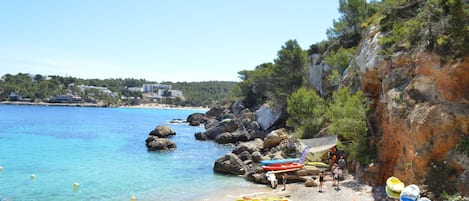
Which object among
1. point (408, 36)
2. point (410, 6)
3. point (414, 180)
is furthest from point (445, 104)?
point (410, 6)

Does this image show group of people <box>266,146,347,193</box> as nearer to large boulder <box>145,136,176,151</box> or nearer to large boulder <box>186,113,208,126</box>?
large boulder <box>145,136,176,151</box>

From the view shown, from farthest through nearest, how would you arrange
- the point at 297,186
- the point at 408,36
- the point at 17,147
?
the point at 17,147 < the point at 297,186 < the point at 408,36

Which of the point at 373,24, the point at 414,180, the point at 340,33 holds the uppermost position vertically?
the point at 340,33

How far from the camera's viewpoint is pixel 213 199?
2306 centimetres

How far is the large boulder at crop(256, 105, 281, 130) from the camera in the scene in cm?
5728

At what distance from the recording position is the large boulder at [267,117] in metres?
57.3

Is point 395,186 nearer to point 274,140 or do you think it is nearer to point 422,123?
point 422,123

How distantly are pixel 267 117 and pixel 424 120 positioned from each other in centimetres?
4220

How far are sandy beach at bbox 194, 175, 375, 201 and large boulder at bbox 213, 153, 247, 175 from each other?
3704 mm

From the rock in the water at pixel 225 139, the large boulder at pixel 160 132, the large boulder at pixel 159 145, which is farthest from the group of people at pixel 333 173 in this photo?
the large boulder at pixel 160 132

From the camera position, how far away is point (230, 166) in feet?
100

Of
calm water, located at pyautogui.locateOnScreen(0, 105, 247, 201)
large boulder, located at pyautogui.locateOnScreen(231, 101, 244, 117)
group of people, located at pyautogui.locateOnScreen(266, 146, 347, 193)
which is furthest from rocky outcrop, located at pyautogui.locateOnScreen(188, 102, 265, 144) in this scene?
group of people, located at pyautogui.locateOnScreen(266, 146, 347, 193)

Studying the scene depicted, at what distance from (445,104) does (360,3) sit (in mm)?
41008

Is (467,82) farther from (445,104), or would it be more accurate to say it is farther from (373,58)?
(373,58)
